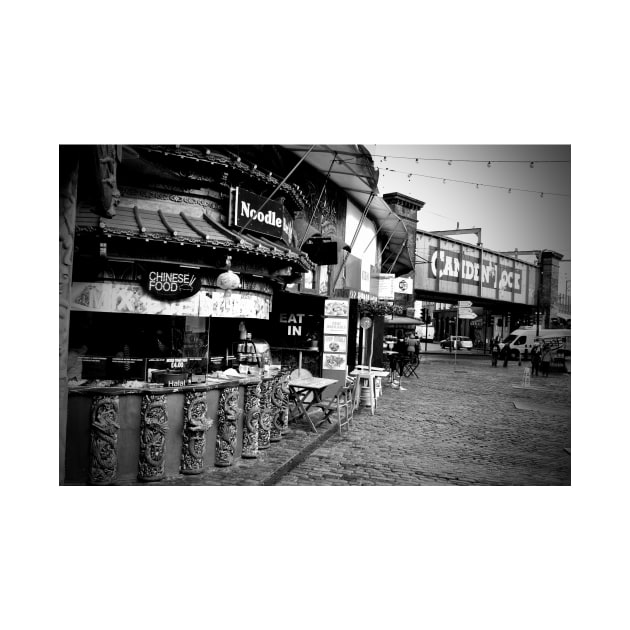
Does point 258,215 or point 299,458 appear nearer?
point 299,458

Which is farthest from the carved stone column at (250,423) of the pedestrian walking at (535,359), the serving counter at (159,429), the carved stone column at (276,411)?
the pedestrian walking at (535,359)

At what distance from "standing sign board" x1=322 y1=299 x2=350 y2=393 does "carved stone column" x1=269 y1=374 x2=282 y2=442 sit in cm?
424

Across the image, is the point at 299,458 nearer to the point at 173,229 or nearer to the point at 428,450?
the point at 428,450

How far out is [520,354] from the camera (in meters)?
25.6

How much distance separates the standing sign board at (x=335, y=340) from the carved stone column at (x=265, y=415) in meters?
4.80

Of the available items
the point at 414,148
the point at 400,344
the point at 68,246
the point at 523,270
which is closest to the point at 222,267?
the point at 68,246

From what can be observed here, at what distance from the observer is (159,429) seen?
5.31m

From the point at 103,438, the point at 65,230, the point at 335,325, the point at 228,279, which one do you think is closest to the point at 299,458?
the point at 228,279

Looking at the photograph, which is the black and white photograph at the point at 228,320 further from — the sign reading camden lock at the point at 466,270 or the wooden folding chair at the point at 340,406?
the sign reading camden lock at the point at 466,270

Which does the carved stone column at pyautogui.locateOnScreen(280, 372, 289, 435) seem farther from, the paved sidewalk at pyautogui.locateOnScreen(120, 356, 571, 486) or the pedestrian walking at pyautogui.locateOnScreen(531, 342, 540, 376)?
the pedestrian walking at pyautogui.locateOnScreen(531, 342, 540, 376)

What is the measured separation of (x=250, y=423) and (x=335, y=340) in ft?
18.1

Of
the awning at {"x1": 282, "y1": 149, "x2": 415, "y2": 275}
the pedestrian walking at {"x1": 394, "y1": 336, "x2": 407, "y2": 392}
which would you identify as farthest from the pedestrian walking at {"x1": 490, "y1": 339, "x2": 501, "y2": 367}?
the awning at {"x1": 282, "y1": 149, "x2": 415, "y2": 275}

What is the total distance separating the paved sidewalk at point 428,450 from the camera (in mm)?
5949

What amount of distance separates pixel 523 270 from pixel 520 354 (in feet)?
49.6
